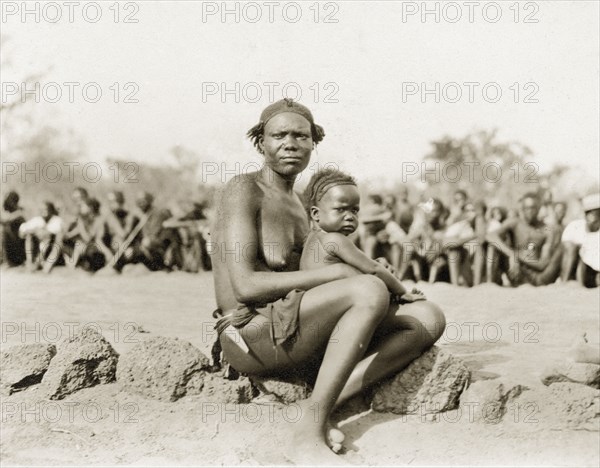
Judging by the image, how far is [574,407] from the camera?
4.10 meters

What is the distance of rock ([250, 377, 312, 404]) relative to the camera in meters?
4.30

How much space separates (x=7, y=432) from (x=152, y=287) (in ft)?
22.8

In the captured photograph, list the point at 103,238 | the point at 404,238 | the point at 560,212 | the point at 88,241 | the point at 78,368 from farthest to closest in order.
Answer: the point at 103,238 → the point at 88,241 → the point at 404,238 → the point at 560,212 → the point at 78,368

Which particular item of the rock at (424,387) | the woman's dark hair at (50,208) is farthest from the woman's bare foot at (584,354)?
the woman's dark hair at (50,208)

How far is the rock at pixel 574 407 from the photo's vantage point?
4.05 meters

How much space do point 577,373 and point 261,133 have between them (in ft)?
7.79

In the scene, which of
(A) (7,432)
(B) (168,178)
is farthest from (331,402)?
(B) (168,178)

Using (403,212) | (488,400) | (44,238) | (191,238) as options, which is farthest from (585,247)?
(44,238)

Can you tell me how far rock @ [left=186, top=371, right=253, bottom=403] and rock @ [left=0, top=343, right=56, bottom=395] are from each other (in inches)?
45.8

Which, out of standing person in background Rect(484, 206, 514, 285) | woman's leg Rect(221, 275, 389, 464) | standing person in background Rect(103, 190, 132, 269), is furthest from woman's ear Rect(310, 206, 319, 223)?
standing person in background Rect(103, 190, 132, 269)

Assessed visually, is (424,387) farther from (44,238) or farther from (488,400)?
(44,238)

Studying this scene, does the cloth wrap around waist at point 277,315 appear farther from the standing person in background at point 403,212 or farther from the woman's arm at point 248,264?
the standing person in background at point 403,212

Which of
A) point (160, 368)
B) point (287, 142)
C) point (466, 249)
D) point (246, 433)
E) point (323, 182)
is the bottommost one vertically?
point (246, 433)

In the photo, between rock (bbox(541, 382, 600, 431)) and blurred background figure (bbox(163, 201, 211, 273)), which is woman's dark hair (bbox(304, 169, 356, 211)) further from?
blurred background figure (bbox(163, 201, 211, 273))
